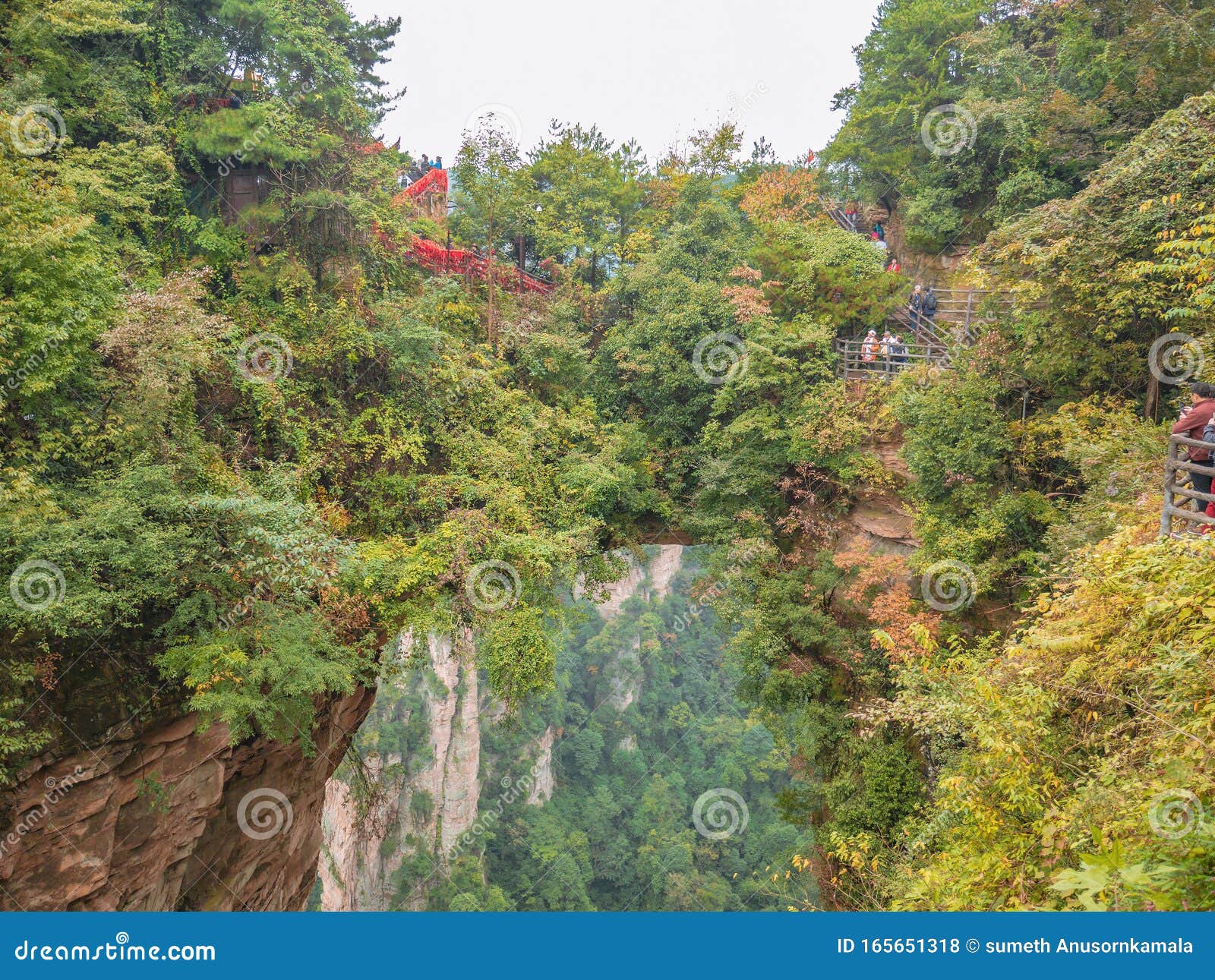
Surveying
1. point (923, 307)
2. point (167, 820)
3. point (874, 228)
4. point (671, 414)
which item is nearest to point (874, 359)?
point (923, 307)

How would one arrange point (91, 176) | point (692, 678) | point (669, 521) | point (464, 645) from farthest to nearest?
point (692, 678) → point (669, 521) → point (464, 645) → point (91, 176)

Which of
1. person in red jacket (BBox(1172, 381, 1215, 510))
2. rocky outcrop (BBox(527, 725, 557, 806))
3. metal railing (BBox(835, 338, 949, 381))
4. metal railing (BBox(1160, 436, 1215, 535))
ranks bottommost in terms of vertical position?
rocky outcrop (BBox(527, 725, 557, 806))

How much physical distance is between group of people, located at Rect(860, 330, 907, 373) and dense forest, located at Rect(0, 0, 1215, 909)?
698 mm

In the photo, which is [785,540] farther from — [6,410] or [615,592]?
[615,592]

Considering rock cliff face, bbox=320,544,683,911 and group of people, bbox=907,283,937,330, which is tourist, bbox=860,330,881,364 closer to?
group of people, bbox=907,283,937,330

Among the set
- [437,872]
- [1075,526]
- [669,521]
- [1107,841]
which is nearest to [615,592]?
[437,872]

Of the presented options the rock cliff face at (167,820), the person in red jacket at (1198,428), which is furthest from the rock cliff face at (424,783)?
the person in red jacket at (1198,428)

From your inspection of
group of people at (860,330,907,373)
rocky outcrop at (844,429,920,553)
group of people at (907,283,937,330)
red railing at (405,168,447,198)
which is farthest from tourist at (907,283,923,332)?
red railing at (405,168,447,198)

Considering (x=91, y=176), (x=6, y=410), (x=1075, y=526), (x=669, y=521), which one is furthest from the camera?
(x=669, y=521)

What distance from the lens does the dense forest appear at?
578cm

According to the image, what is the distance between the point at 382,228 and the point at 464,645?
293 inches

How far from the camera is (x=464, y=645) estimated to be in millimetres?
10242

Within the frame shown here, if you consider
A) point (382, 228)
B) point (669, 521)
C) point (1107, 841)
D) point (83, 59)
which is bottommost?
point (1107, 841)

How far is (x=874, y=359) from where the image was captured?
13.3m
